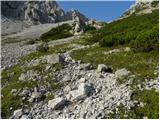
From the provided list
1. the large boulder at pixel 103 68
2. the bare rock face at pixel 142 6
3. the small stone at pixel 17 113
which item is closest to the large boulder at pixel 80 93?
the small stone at pixel 17 113

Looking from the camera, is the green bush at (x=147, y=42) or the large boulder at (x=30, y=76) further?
the green bush at (x=147, y=42)

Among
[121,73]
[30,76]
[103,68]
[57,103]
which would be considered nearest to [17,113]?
[57,103]

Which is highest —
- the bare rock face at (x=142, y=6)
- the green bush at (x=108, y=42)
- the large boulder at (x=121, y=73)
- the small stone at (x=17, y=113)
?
the bare rock face at (x=142, y=6)

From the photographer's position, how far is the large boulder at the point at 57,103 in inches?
812

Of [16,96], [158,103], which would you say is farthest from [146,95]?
[16,96]

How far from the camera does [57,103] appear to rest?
20.7m

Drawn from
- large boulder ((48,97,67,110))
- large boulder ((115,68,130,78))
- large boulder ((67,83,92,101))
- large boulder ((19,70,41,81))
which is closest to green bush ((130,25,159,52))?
large boulder ((115,68,130,78))

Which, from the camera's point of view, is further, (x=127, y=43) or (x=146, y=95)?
(x=127, y=43)

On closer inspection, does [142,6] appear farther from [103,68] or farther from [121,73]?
[121,73]

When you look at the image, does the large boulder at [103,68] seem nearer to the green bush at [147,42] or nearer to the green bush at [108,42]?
the green bush at [147,42]

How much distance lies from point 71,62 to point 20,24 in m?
152

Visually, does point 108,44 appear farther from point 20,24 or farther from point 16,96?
point 20,24

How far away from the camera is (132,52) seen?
31531 millimetres

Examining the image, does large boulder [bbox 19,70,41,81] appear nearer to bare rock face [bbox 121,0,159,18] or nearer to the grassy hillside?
the grassy hillside
